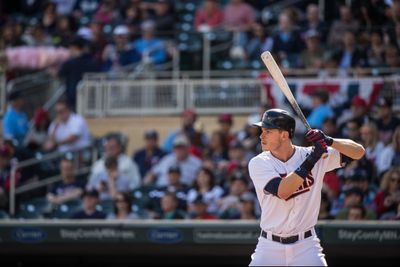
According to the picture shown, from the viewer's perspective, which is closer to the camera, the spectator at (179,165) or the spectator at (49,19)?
the spectator at (179,165)

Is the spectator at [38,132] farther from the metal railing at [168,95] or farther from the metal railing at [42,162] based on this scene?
the metal railing at [168,95]

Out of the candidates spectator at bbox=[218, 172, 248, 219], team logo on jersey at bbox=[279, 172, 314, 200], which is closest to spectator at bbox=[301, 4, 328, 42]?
spectator at bbox=[218, 172, 248, 219]

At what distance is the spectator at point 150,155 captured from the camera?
11.4m

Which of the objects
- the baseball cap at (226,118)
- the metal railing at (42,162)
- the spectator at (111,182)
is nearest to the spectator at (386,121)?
the baseball cap at (226,118)

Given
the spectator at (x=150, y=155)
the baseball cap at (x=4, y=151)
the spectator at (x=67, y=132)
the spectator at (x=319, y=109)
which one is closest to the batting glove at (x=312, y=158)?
the spectator at (x=319, y=109)

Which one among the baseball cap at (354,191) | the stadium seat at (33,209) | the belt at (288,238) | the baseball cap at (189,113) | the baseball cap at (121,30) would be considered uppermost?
the baseball cap at (121,30)

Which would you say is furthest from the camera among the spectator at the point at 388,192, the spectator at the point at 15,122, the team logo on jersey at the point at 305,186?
the spectator at the point at 15,122

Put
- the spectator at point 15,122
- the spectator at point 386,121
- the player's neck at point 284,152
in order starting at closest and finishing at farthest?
the player's neck at point 284,152
the spectator at point 386,121
the spectator at point 15,122

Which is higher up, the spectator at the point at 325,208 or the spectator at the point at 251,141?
the spectator at the point at 251,141

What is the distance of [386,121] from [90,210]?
3.13 metres

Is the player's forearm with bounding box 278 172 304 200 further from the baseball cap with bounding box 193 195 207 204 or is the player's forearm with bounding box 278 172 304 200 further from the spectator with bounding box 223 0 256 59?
the spectator with bounding box 223 0 256 59

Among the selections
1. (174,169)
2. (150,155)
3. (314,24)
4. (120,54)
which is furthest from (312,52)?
(174,169)

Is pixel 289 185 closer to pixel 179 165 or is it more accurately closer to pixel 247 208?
pixel 247 208

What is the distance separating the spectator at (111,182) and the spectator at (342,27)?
320 cm
